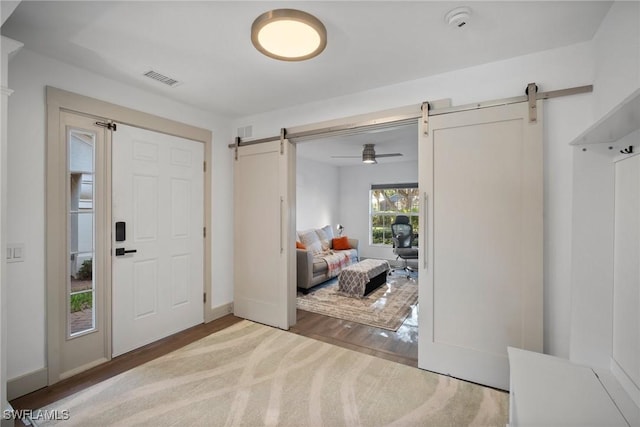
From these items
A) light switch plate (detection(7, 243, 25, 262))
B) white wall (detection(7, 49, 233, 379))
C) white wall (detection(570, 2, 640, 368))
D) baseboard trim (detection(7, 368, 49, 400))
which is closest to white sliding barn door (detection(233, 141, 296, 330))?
white wall (detection(7, 49, 233, 379))

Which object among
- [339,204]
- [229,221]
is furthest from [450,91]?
[339,204]

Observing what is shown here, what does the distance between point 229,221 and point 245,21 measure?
2365mm

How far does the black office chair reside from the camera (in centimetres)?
564

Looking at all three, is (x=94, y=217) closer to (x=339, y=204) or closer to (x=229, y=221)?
(x=229, y=221)

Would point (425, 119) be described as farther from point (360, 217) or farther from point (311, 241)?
point (360, 217)

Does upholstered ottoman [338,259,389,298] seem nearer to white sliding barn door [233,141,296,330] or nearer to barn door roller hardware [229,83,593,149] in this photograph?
white sliding barn door [233,141,296,330]

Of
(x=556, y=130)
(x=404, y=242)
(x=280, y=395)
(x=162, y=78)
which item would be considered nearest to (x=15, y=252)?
(x=162, y=78)

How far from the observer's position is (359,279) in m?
4.24

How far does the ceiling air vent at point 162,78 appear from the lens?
7.80 ft

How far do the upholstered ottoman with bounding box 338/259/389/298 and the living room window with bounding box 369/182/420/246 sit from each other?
2586 millimetres

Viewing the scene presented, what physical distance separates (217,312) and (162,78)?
100 inches

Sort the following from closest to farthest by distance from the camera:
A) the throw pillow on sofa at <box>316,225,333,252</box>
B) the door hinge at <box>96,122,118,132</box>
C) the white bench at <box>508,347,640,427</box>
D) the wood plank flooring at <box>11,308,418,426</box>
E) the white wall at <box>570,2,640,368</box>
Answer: the white bench at <box>508,347,640,427</box>
the white wall at <box>570,2,640,368</box>
the wood plank flooring at <box>11,308,418,426</box>
the door hinge at <box>96,122,118,132</box>
the throw pillow on sofa at <box>316,225,333,252</box>

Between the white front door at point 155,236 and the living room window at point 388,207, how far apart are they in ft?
16.0

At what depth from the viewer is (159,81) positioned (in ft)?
8.29
